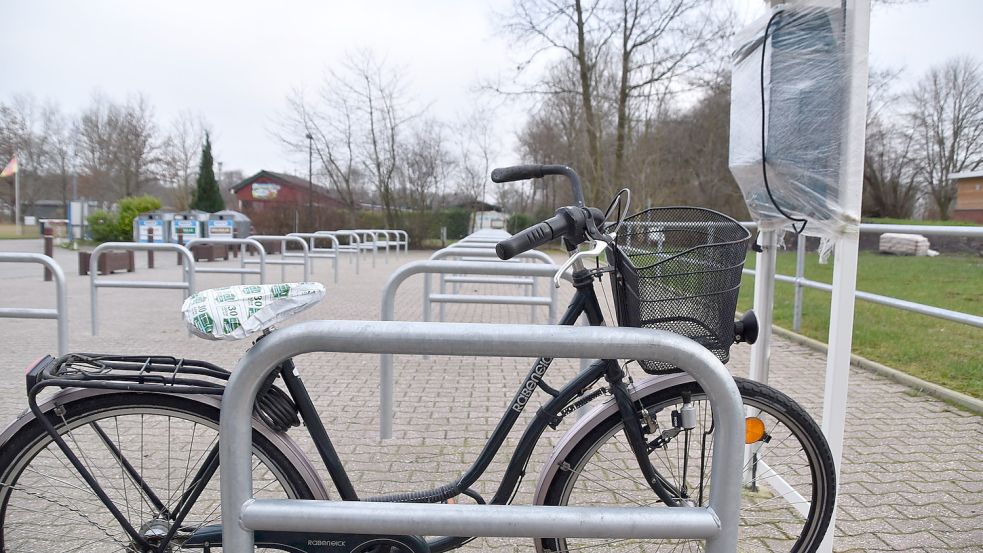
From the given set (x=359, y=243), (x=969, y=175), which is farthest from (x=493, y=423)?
(x=969, y=175)

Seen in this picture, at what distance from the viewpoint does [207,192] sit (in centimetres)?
3469

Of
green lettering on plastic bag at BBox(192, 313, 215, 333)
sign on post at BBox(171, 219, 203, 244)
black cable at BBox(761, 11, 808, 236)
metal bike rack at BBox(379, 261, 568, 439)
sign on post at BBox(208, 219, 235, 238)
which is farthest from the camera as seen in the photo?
sign on post at BBox(171, 219, 203, 244)

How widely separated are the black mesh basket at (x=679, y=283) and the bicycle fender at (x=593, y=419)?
16cm

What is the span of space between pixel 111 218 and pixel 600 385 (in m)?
26.2

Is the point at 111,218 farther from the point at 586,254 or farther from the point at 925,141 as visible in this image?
the point at 925,141

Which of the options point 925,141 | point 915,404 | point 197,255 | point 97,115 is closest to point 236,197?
point 97,115

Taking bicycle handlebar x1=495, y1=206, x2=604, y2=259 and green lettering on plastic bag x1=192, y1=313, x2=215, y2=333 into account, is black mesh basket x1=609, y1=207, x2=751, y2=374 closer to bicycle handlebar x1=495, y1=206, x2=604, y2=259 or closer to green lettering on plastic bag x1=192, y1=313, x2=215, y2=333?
bicycle handlebar x1=495, y1=206, x2=604, y2=259

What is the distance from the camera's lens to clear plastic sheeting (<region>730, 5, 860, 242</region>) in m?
2.20

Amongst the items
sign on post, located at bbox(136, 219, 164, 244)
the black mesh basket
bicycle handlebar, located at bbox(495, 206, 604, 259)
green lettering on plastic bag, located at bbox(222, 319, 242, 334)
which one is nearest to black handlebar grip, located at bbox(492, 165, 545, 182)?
bicycle handlebar, located at bbox(495, 206, 604, 259)

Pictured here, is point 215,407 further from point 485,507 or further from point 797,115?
point 797,115

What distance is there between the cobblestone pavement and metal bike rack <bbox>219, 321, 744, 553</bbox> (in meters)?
1.21

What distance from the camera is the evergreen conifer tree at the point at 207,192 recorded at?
113ft

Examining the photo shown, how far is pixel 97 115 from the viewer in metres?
35.2

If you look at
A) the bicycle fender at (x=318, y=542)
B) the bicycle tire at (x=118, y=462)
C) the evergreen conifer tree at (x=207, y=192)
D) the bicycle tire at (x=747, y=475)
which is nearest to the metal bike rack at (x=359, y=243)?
the bicycle tire at (x=118, y=462)
